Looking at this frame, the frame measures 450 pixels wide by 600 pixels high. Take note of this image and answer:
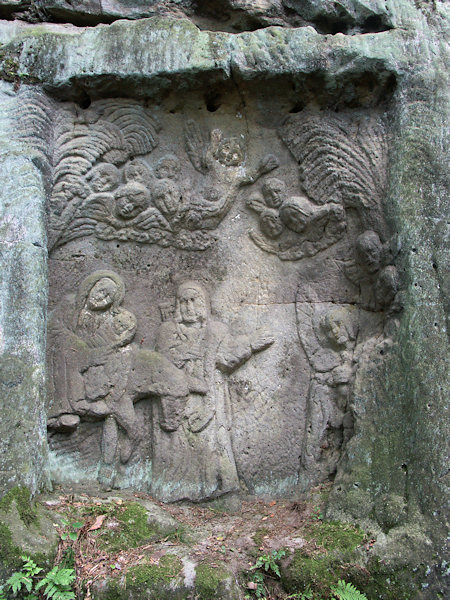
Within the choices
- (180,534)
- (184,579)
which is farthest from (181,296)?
(184,579)

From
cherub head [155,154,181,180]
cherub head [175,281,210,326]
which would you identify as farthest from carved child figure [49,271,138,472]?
cherub head [155,154,181,180]

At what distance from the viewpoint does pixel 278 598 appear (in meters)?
4.04

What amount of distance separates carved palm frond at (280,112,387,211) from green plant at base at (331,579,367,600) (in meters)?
2.77

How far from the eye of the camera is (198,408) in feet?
16.5

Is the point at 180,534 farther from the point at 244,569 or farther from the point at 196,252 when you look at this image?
the point at 196,252

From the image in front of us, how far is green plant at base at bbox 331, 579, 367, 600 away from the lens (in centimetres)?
395

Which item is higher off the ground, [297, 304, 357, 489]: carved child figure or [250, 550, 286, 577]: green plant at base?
[297, 304, 357, 489]: carved child figure

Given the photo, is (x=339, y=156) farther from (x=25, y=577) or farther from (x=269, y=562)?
(x=25, y=577)

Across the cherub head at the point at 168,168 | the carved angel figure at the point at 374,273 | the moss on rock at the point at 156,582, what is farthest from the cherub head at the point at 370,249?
the moss on rock at the point at 156,582

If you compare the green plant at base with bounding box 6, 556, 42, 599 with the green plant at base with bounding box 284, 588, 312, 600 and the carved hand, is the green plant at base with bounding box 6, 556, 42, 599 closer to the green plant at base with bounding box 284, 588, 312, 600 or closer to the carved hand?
the green plant at base with bounding box 284, 588, 312, 600

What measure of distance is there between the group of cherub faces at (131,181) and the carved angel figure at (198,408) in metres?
0.77

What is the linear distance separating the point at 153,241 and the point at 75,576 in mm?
2621

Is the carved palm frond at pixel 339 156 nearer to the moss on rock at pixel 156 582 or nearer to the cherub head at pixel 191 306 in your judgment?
the cherub head at pixel 191 306

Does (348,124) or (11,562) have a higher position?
(348,124)
